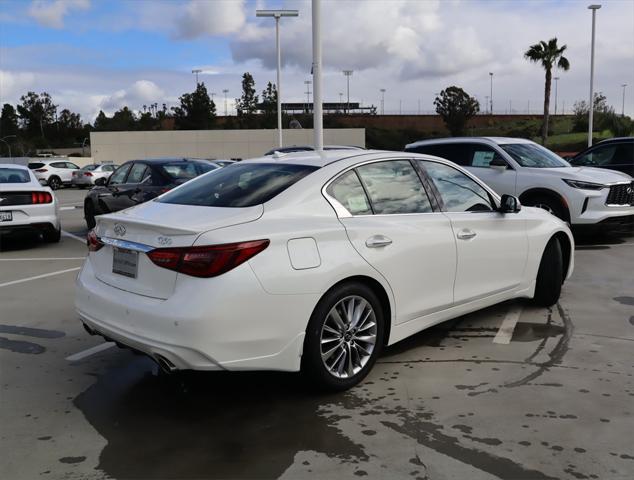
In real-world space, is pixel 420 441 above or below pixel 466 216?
below

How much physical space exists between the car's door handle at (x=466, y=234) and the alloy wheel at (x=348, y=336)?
1.13 meters

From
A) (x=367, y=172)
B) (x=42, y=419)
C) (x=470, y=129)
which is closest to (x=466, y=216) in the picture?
(x=367, y=172)

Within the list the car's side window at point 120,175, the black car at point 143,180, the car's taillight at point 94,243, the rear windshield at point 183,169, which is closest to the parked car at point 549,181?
the rear windshield at point 183,169

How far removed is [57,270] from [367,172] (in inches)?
228

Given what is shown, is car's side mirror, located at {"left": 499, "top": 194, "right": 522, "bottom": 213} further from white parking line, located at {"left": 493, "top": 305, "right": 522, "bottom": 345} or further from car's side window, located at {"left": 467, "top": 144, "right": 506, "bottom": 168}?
car's side window, located at {"left": 467, "top": 144, "right": 506, "bottom": 168}

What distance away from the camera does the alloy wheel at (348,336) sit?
392 cm

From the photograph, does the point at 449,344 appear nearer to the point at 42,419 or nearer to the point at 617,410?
the point at 617,410

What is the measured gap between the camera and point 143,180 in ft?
35.2

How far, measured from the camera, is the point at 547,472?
305 cm

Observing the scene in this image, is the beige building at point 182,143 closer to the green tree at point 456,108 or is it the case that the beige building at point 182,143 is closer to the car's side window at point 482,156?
the green tree at point 456,108

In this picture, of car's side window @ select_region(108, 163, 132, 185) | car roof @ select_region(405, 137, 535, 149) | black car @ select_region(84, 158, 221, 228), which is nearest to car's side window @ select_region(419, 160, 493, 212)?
car roof @ select_region(405, 137, 535, 149)

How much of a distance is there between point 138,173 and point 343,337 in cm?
803

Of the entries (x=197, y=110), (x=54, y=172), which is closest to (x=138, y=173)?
(x=54, y=172)

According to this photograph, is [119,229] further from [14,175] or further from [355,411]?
[14,175]
